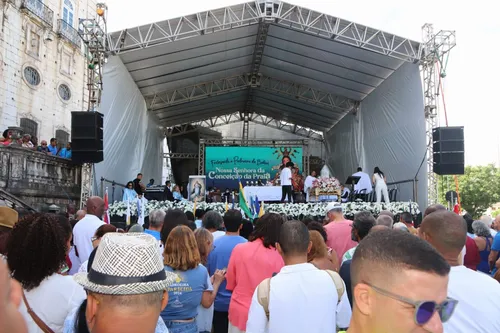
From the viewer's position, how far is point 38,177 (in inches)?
449

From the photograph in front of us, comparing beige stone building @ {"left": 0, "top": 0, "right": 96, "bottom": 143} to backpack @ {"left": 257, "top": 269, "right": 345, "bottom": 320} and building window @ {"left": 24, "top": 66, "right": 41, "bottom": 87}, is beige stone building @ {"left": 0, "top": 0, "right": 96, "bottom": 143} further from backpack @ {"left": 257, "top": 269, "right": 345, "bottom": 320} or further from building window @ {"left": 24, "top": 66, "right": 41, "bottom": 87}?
backpack @ {"left": 257, "top": 269, "right": 345, "bottom": 320}

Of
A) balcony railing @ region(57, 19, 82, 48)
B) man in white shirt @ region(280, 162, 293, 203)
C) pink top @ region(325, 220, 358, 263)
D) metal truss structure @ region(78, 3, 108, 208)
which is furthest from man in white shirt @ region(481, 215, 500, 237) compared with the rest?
balcony railing @ region(57, 19, 82, 48)

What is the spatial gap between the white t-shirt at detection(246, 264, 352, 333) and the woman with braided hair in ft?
3.46

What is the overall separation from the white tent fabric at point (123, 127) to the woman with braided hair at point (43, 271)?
10.6m

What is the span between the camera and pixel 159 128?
21.0 metres

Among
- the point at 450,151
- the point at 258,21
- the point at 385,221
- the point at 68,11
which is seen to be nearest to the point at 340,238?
the point at 385,221

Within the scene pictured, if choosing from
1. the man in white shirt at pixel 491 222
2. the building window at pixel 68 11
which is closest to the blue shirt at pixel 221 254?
the man in white shirt at pixel 491 222

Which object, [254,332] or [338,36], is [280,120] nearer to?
[338,36]

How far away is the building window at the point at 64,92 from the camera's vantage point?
2051 cm

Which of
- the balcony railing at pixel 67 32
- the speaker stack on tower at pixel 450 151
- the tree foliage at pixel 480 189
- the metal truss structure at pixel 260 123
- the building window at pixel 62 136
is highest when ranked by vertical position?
the balcony railing at pixel 67 32

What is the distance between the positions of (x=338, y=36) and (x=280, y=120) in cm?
1104

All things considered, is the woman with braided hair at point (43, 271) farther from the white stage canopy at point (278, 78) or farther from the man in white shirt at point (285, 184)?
the man in white shirt at point (285, 184)

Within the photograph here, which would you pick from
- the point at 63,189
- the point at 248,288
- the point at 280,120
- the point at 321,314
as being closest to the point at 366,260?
the point at 321,314

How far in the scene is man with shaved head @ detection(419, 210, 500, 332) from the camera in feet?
6.48
